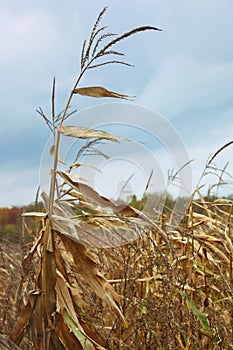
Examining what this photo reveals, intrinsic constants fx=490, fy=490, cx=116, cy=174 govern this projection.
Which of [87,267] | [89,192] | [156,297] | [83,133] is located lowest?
[156,297]

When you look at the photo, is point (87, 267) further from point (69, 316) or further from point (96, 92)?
point (96, 92)

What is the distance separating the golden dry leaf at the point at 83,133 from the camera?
1417 mm

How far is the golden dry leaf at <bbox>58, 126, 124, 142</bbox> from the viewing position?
1417 millimetres

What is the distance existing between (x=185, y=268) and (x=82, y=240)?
0.77 metres

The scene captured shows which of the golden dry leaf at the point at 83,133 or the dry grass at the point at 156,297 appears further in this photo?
the dry grass at the point at 156,297

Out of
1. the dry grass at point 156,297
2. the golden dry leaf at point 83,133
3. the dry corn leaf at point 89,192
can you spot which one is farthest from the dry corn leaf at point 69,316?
the golden dry leaf at point 83,133

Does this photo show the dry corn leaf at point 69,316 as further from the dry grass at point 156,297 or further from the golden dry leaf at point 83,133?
the golden dry leaf at point 83,133

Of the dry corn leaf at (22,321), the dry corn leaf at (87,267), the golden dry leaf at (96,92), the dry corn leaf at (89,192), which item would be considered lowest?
the dry corn leaf at (22,321)

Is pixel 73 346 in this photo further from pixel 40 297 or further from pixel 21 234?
pixel 21 234

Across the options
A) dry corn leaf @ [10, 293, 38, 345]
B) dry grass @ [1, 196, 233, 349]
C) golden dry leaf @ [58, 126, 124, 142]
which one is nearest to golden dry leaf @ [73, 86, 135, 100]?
golden dry leaf @ [58, 126, 124, 142]

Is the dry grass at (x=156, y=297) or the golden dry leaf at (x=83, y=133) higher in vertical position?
the golden dry leaf at (x=83, y=133)

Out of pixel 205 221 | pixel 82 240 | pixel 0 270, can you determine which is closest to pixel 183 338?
pixel 205 221

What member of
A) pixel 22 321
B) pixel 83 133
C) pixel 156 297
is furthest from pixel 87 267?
pixel 156 297

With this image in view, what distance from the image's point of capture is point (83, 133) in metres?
1.45
